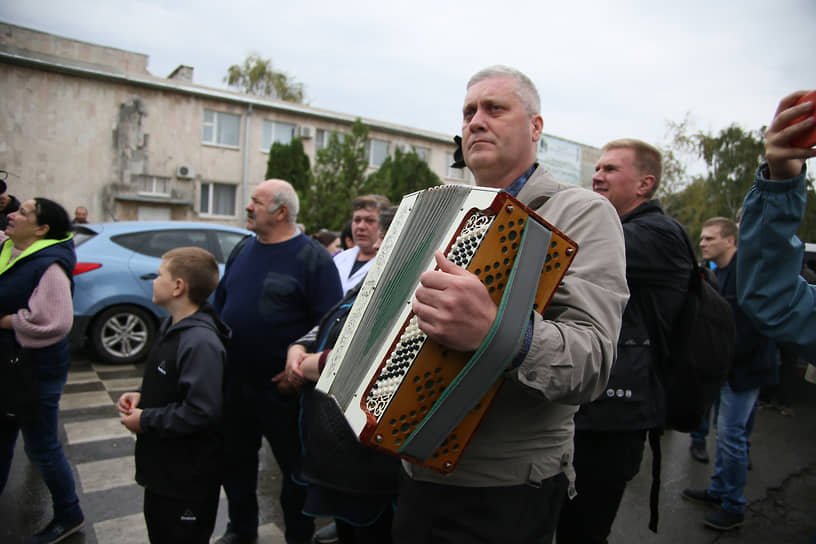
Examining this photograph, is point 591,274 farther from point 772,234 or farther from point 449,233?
point 772,234

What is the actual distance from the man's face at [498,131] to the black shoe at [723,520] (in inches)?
127

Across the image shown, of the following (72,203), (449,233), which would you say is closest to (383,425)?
(449,233)

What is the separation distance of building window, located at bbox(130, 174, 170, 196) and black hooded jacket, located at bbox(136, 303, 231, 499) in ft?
57.7

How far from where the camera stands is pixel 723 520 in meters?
3.49

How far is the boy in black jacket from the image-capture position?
2.24 meters

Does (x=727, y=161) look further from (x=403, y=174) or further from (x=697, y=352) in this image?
(x=697, y=352)

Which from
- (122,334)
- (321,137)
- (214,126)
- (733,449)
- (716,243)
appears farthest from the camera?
(321,137)

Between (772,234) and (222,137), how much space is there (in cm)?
2036

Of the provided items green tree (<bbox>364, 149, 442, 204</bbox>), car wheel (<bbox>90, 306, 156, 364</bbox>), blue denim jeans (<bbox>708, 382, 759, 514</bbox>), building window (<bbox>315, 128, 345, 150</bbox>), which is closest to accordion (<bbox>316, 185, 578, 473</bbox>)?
blue denim jeans (<bbox>708, 382, 759, 514</bbox>)

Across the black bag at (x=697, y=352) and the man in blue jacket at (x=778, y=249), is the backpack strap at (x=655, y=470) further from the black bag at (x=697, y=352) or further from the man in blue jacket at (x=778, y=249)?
the man in blue jacket at (x=778, y=249)

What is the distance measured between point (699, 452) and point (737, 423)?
4.28ft

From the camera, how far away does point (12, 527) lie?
2998mm

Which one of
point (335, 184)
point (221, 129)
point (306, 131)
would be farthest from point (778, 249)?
point (306, 131)

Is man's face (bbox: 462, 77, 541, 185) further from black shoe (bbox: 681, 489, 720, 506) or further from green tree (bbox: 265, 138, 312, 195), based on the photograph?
green tree (bbox: 265, 138, 312, 195)
